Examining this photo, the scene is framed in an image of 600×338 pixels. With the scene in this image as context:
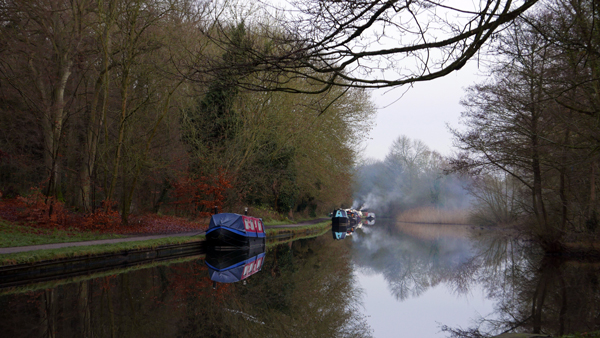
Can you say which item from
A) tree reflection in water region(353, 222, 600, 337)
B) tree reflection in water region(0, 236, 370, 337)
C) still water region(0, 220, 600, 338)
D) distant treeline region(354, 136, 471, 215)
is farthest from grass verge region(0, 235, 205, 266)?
distant treeline region(354, 136, 471, 215)

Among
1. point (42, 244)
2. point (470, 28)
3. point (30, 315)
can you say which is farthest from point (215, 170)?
point (470, 28)

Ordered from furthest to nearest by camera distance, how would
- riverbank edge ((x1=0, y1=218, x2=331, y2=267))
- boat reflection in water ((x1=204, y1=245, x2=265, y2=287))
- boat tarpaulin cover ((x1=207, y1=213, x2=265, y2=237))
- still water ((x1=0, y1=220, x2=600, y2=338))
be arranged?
boat tarpaulin cover ((x1=207, y1=213, x2=265, y2=237))
boat reflection in water ((x1=204, y1=245, x2=265, y2=287))
riverbank edge ((x1=0, y1=218, x2=331, y2=267))
still water ((x1=0, y1=220, x2=600, y2=338))

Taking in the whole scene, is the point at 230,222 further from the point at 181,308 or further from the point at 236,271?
the point at 181,308

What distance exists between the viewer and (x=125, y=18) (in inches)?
630

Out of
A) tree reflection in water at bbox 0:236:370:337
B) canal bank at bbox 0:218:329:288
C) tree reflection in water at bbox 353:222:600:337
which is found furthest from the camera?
canal bank at bbox 0:218:329:288

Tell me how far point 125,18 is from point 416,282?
41.2ft

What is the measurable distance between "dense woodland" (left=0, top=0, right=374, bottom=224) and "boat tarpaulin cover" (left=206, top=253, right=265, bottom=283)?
4.14 metres

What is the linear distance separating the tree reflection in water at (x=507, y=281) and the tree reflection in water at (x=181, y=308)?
72.1 inches

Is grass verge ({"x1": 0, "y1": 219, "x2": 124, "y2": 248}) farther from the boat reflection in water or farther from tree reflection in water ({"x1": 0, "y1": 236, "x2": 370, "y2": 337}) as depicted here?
the boat reflection in water

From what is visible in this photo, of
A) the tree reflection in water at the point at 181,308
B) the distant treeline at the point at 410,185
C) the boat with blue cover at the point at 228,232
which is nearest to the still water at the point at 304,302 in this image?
the tree reflection in water at the point at 181,308

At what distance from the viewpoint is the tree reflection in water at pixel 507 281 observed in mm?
7328

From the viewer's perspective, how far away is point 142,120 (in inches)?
756

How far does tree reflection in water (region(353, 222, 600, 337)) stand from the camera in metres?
7.33

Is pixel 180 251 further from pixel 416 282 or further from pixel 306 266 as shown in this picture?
pixel 416 282
